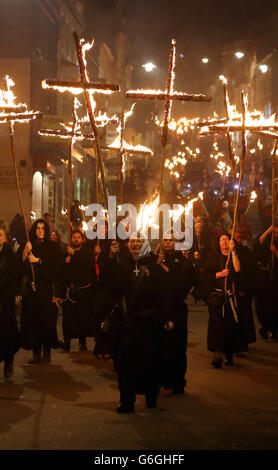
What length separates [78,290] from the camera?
37.9 ft

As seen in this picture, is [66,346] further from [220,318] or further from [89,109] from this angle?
[89,109]

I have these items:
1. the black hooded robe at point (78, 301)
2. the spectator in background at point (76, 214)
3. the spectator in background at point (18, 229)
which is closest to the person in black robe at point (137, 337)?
the black hooded robe at point (78, 301)

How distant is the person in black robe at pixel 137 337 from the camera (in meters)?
7.46

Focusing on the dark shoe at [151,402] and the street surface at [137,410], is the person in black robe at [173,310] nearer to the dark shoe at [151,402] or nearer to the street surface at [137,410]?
the street surface at [137,410]

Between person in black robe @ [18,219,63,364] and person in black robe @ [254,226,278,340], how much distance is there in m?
4.11

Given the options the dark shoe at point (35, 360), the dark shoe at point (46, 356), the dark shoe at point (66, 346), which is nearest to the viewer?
the dark shoe at point (35, 360)

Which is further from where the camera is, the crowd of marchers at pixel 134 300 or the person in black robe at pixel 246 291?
the person in black robe at pixel 246 291

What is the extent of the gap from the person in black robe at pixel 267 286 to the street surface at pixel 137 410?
2.40m

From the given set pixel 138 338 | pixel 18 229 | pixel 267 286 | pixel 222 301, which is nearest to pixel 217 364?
pixel 222 301

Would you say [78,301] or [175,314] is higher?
[175,314]

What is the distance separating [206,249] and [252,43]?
74132 millimetres

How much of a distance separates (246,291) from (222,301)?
2.34 ft

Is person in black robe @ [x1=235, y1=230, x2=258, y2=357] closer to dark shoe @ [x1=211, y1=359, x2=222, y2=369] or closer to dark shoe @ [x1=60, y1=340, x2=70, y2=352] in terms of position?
dark shoe @ [x1=211, y1=359, x2=222, y2=369]
